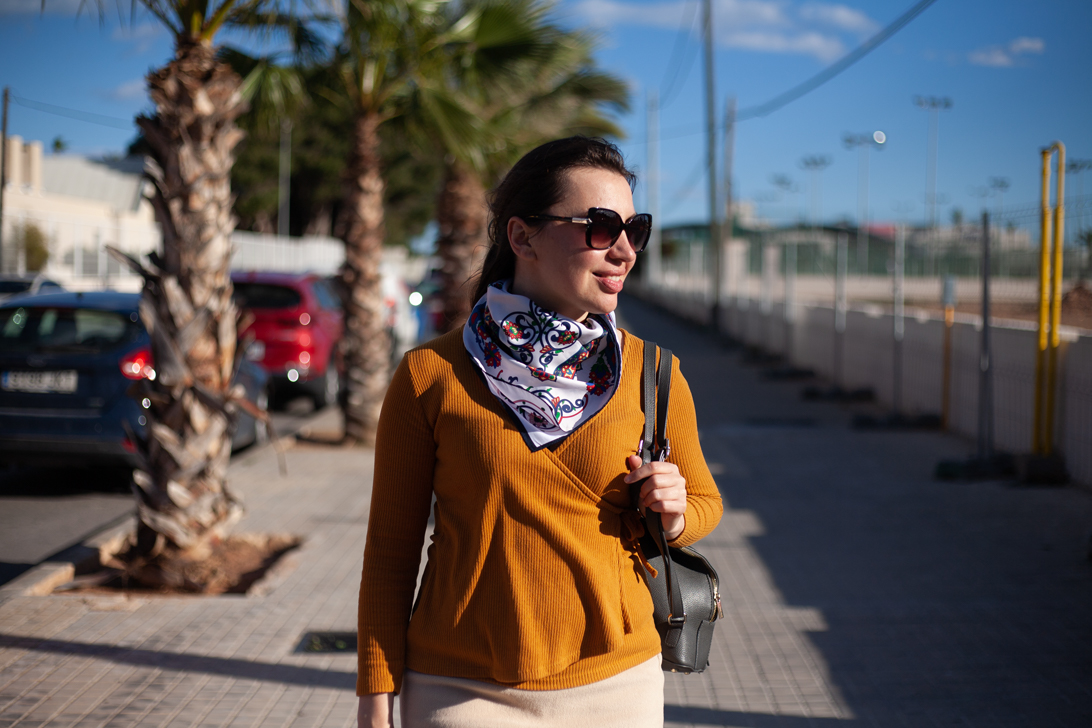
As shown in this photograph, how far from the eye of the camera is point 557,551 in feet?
6.15

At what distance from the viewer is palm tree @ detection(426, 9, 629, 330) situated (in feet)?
33.2

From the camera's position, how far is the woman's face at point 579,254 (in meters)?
1.97

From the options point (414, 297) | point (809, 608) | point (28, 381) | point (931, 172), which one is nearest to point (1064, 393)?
point (809, 608)

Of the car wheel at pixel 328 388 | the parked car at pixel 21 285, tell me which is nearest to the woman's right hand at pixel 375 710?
the car wheel at pixel 328 388

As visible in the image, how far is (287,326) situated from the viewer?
12.0 m

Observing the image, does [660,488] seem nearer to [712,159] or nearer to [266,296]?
[266,296]

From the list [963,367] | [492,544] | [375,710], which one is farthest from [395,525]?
[963,367]

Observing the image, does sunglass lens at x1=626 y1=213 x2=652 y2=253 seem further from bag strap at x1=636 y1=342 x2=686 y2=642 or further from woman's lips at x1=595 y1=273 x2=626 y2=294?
bag strap at x1=636 y1=342 x2=686 y2=642

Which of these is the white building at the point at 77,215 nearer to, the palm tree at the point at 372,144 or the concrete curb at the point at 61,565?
the concrete curb at the point at 61,565

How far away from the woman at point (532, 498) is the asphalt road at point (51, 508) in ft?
16.1

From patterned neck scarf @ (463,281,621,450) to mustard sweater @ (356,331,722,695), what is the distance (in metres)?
0.03

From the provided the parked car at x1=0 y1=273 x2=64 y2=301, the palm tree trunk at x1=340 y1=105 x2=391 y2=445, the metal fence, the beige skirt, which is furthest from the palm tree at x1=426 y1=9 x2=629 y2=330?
the parked car at x1=0 y1=273 x2=64 y2=301

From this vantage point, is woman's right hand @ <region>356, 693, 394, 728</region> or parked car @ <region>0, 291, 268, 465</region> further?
parked car @ <region>0, 291, 268, 465</region>

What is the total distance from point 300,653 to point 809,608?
2.53 metres
